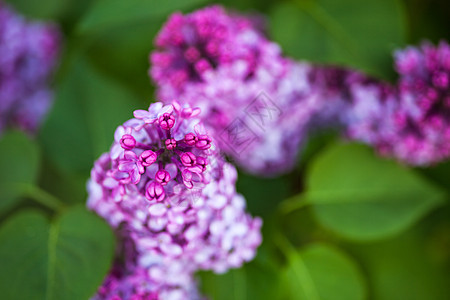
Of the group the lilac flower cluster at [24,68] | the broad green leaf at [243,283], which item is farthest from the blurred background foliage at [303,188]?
the lilac flower cluster at [24,68]

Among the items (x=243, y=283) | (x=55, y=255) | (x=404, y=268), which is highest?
(x=55, y=255)

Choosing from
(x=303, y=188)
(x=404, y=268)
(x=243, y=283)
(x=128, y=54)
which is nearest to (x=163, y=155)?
A: (x=243, y=283)

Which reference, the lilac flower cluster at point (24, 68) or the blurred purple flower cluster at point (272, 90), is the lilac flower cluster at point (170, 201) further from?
the lilac flower cluster at point (24, 68)

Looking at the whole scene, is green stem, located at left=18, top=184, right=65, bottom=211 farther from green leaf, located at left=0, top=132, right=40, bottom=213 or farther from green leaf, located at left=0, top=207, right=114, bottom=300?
green leaf, located at left=0, top=207, right=114, bottom=300

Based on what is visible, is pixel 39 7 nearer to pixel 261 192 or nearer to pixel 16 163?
pixel 16 163

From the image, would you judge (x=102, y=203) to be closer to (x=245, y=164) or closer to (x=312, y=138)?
(x=245, y=164)

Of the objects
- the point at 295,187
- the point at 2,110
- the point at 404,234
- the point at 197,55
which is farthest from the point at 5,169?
the point at 404,234

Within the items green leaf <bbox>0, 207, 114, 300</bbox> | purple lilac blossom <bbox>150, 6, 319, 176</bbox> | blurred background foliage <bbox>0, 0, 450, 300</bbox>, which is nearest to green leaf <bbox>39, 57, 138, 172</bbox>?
blurred background foliage <bbox>0, 0, 450, 300</bbox>
